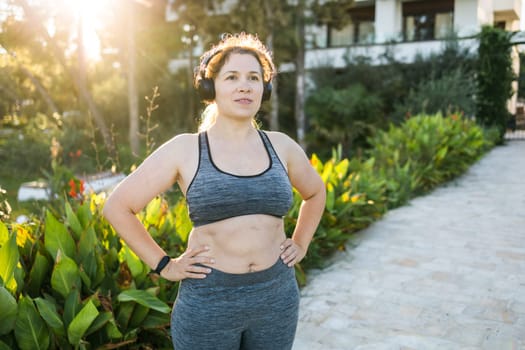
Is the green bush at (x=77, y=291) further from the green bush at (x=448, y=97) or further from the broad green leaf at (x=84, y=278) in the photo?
the green bush at (x=448, y=97)

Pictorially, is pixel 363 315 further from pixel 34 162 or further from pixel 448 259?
pixel 34 162

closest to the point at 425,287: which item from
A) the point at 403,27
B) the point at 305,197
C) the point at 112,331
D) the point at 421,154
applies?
the point at 305,197

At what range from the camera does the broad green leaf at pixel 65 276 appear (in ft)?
9.14

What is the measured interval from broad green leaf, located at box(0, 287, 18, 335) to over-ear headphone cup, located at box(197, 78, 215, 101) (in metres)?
1.31

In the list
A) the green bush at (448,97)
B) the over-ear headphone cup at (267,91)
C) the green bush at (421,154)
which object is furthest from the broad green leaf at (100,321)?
the green bush at (448,97)

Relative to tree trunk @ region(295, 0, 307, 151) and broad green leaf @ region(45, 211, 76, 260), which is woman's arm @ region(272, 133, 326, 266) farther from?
tree trunk @ region(295, 0, 307, 151)

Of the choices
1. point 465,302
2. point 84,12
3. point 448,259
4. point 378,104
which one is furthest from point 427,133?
point 84,12

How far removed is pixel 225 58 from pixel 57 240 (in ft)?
5.37

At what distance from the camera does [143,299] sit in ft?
9.57

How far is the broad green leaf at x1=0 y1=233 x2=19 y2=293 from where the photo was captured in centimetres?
255

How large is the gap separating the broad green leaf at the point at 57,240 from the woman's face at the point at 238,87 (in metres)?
1.47

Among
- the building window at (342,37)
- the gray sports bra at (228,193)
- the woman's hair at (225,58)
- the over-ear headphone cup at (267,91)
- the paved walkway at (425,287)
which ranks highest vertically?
the building window at (342,37)

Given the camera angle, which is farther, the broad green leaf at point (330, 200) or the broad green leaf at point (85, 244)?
the broad green leaf at point (330, 200)

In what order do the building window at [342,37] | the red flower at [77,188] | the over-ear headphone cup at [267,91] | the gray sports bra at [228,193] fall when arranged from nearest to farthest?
the gray sports bra at [228,193] < the over-ear headphone cup at [267,91] < the red flower at [77,188] < the building window at [342,37]
